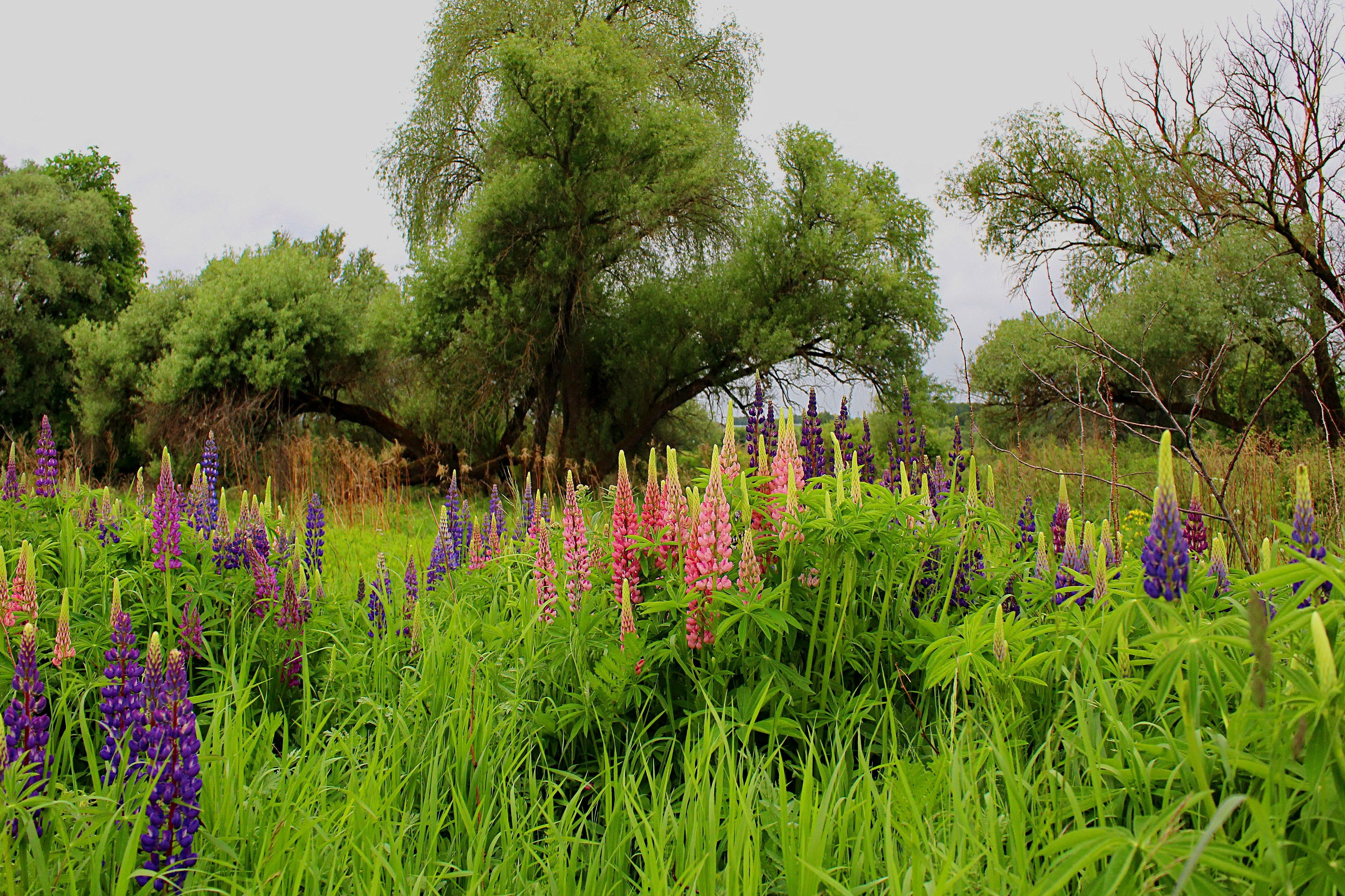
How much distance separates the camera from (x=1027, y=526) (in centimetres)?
338

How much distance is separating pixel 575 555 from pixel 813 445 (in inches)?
50.5

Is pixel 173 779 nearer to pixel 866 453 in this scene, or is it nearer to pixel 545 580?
pixel 545 580

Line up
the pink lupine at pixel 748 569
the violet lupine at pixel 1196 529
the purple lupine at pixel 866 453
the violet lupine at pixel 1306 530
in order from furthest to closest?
the purple lupine at pixel 866 453 < the violet lupine at pixel 1196 529 < the pink lupine at pixel 748 569 < the violet lupine at pixel 1306 530

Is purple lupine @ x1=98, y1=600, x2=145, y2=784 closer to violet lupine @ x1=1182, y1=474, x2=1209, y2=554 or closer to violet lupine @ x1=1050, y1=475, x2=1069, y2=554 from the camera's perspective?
violet lupine @ x1=1182, y1=474, x2=1209, y2=554

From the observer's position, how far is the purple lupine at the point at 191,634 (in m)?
2.63

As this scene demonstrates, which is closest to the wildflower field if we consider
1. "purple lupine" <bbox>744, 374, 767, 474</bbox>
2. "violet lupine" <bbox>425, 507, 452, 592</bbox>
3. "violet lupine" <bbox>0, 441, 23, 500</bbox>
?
"purple lupine" <bbox>744, 374, 767, 474</bbox>

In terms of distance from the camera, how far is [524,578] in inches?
129

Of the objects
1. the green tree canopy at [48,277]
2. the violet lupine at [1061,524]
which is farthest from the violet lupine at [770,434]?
the green tree canopy at [48,277]

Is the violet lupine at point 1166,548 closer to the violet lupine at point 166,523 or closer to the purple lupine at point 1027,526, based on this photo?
the purple lupine at point 1027,526

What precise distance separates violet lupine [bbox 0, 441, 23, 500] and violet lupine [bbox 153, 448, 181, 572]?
1426 mm

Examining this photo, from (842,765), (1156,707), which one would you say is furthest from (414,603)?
(1156,707)

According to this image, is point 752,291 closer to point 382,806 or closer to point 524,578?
point 524,578

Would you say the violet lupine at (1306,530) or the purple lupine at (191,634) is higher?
the violet lupine at (1306,530)

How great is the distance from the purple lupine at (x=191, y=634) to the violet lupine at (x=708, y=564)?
169 centimetres
